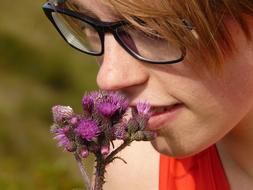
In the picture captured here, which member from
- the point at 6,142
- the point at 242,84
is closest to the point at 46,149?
the point at 6,142

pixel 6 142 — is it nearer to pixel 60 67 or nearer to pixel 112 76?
pixel 60 67

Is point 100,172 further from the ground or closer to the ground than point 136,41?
closer to the ground

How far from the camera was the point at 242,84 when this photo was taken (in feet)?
6.31

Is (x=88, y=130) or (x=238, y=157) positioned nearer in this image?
(x=88, y=130)

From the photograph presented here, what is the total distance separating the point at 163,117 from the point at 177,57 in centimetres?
15

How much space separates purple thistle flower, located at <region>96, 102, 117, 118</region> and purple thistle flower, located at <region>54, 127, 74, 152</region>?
8 centimetres

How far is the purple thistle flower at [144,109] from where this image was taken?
1712 millimetres

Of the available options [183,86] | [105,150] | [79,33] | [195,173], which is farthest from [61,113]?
[195,173]

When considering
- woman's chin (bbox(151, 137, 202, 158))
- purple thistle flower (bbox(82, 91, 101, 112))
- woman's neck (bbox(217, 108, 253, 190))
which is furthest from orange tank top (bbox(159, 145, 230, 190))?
purple thistle flower (bbox(82, 91, 101, 112))

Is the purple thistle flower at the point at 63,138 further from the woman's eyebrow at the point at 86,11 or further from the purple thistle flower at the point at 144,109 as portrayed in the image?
the woman's eyebrow at the point at 86,11

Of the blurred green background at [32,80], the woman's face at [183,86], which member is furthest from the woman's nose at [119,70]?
the blurred green background at [32,80]

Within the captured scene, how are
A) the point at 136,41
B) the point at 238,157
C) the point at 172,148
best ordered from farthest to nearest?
the point at 238,157 < the point at 172,148 < the point at 136,41

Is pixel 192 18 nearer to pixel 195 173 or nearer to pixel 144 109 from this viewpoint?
pixel 144 109

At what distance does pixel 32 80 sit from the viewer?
7.02 meters
